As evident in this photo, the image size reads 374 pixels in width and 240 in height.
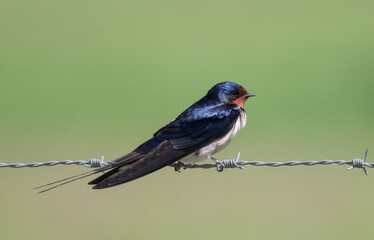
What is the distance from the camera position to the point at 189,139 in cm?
438

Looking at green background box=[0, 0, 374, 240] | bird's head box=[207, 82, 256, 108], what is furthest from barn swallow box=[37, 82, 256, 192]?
green background box=[0, 0, 374, 240]

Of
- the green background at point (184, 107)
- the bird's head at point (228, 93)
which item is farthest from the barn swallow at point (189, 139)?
the green background at point (184, 107)

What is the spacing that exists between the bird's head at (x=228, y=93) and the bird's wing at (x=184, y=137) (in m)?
0.23

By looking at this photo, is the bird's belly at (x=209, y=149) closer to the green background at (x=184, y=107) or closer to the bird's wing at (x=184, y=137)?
the bird's wing at (x=184, y=137)

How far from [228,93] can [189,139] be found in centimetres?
61

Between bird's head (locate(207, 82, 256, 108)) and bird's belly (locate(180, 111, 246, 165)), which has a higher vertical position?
bird's head (locate(207, 82, 256, 108))

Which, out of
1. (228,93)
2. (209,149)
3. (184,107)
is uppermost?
(184,107)

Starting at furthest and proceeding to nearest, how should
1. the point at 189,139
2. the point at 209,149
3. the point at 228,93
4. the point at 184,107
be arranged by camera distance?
the point at 184,107
the point at 228,93
the point at 209,149
the point at 189,139

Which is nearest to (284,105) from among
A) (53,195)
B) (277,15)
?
(53,195)

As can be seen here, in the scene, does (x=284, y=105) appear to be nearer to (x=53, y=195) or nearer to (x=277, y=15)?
(x=53, y=195)

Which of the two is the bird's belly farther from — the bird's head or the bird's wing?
the bird's head

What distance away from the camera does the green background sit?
8.24 m

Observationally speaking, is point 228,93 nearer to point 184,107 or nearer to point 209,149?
point 209,149

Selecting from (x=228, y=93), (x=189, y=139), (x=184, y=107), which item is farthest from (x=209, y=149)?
(x=184, y=107)
